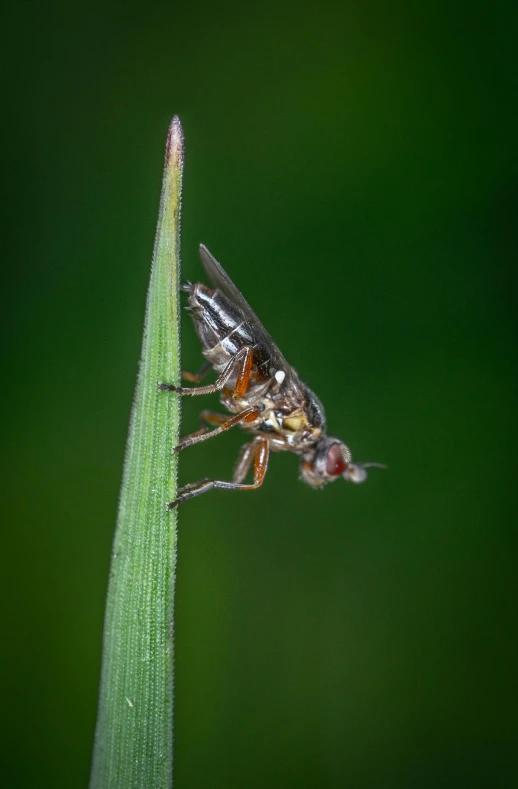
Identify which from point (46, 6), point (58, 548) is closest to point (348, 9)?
point (46, 6)

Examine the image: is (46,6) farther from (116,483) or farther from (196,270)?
(116,483)

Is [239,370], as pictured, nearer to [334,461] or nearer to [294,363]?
[334,461]

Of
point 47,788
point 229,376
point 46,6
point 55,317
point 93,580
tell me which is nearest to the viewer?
point 229,376

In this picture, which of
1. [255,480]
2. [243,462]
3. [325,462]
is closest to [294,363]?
[325,462]

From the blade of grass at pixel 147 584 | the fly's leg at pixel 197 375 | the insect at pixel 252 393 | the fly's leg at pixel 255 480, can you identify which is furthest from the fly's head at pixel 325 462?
the blade of grass at pixel 147 584

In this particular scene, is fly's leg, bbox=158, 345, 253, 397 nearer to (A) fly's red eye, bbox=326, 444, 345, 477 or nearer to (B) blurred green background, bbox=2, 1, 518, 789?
(A) fly's red eye, bbox=326, 444, 345, 477

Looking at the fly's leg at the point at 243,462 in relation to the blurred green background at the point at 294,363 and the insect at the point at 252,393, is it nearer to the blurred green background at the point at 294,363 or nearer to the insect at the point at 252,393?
the insect at the point at 252,393
